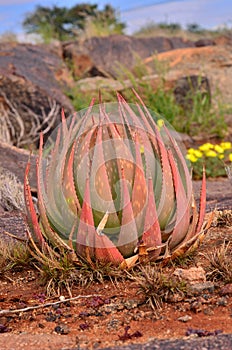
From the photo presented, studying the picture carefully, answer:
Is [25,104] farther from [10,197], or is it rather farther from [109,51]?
[109,51]

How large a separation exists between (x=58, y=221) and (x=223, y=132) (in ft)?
28.0

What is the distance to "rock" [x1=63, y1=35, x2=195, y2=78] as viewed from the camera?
652 inches

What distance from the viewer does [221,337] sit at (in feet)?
8.20

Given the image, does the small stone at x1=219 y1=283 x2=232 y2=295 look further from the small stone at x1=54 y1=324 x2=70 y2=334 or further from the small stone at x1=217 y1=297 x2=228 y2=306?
the small stone at x1=54 y1=324 x2=70 y2=334

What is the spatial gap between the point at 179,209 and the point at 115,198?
330 millimetres

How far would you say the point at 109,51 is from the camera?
1944 centimetres

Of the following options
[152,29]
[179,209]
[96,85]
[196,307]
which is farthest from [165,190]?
[152,29]

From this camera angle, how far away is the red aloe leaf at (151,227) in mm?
3080

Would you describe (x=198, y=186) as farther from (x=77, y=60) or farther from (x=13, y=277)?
(x=77, y=60)

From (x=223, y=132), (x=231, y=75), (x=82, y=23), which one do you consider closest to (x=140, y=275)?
(x=223, y=132)

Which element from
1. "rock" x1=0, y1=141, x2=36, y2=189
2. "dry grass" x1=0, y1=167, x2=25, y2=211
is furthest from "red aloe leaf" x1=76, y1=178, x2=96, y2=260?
"rock" x1=0, y1=141, x2=36, y2=189

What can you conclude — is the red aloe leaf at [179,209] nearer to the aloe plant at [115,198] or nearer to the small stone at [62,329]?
the aloe plant at [115,198]

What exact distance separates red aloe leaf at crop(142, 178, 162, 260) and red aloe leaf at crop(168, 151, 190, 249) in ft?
0.37

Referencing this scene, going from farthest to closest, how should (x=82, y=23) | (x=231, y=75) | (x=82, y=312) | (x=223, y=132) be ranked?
1. (x=82, y=23)
2. (x=231, y=75)
3. (x=223, y=132)
4. (x=82, y=312)
